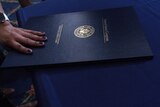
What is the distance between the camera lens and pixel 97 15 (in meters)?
0.78

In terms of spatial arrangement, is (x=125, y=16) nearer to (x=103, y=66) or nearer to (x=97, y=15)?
(x=97, y=15)

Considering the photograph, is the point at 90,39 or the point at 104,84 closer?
the point at 104,84

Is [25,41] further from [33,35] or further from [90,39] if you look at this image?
[90,39]

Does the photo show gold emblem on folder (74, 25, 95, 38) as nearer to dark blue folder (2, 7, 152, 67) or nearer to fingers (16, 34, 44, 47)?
dark blue folder (2, 7, 152, 67)

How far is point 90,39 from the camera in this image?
673 millimetres

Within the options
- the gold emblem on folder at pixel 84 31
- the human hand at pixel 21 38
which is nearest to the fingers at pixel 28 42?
the human hand at pixel 21 38

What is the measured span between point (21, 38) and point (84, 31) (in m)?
0.17

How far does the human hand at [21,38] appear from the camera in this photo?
69 centimetres

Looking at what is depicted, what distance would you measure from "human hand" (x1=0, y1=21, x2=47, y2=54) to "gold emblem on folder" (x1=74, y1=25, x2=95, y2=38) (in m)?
0.09

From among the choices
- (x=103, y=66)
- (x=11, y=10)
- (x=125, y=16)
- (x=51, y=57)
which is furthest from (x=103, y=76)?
(x=11, y=10)

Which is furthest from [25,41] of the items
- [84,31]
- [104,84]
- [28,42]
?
[104,84]

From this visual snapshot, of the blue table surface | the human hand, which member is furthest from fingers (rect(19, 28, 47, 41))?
the blue table surface

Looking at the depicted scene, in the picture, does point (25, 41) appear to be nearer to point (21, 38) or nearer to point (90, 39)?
point (21, 38)

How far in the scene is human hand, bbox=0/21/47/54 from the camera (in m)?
0.69
